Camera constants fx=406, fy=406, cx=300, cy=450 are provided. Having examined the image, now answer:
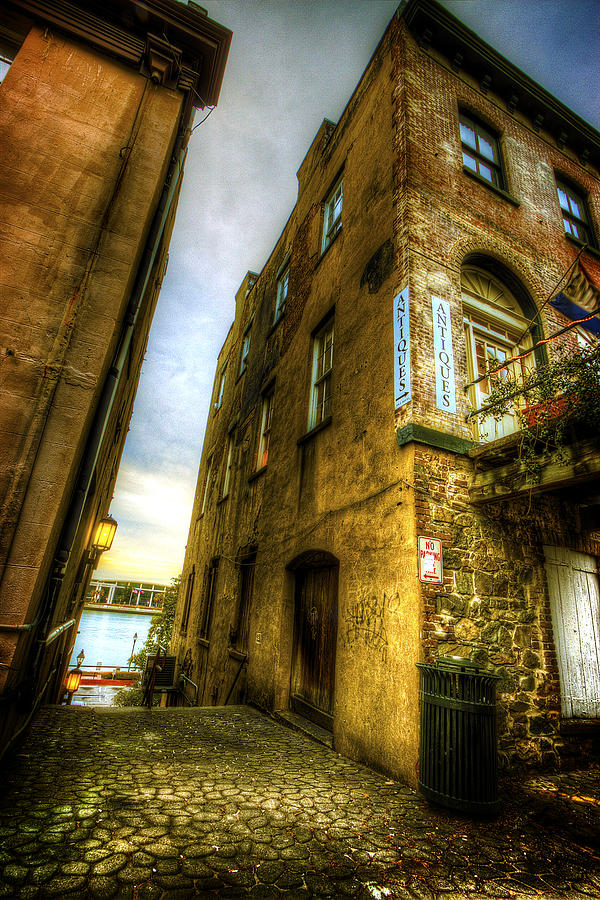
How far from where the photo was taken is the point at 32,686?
400cm

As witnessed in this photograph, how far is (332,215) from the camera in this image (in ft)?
30.6

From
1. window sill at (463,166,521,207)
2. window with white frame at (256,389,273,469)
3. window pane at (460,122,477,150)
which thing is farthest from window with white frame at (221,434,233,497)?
window pane at (460,122,477,150)

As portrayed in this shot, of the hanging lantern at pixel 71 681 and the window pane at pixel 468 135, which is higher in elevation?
the window pane at pixel 468 135

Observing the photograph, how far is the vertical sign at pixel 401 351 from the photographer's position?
518 cm

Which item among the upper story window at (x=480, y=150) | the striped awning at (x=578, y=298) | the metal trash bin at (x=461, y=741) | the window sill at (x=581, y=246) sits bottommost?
the metal trash bin at (x=461, y=741)

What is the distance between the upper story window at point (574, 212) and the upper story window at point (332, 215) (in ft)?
16.1

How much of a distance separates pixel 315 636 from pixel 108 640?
89.5 meters

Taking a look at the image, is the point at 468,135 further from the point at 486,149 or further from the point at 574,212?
the point at 574,212

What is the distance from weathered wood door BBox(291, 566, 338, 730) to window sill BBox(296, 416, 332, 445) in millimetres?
2327

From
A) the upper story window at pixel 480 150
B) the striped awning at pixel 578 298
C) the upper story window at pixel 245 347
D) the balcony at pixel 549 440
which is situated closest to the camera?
the balcony at pixel 549 440

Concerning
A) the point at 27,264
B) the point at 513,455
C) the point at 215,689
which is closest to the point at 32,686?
the point at 27,264

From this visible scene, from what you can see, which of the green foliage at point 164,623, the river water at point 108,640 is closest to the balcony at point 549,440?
the green foliage at point 164,623

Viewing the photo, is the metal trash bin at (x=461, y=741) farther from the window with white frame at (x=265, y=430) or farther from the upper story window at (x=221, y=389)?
the upper story window at (x=221, y=389)

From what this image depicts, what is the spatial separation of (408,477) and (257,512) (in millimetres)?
5469
